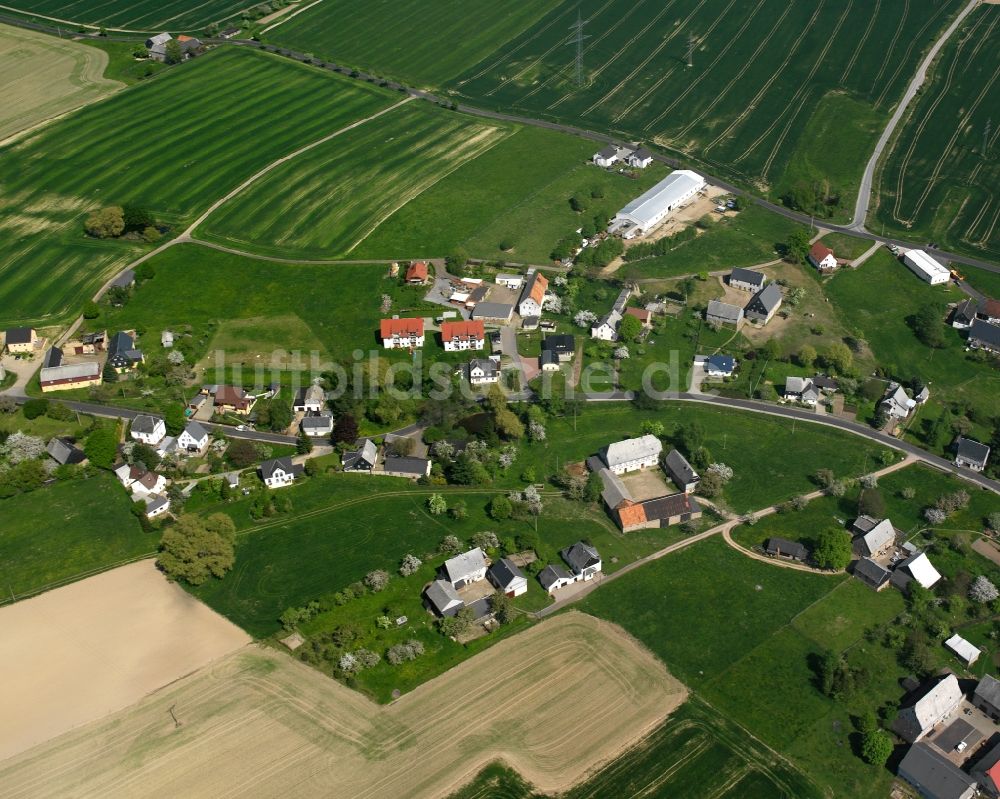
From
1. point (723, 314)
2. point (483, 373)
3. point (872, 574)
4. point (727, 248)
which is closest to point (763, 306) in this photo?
point (723, 314)

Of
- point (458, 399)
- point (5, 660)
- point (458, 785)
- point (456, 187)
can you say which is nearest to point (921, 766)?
point (458, 785)

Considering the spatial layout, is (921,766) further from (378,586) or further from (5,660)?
(5,660)

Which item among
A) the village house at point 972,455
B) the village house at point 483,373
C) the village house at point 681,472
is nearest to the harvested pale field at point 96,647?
the village house at point 483,373

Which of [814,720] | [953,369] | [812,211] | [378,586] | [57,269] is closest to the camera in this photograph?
[814,720]

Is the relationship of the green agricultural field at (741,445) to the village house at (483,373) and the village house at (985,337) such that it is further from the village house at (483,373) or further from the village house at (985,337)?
the village house at (985,337)

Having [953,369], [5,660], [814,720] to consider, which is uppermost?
[953,369]

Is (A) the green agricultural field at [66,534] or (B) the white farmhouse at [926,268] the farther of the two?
(B) the white farmhouse at [926,268]

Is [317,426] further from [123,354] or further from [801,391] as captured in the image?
[801,391]
